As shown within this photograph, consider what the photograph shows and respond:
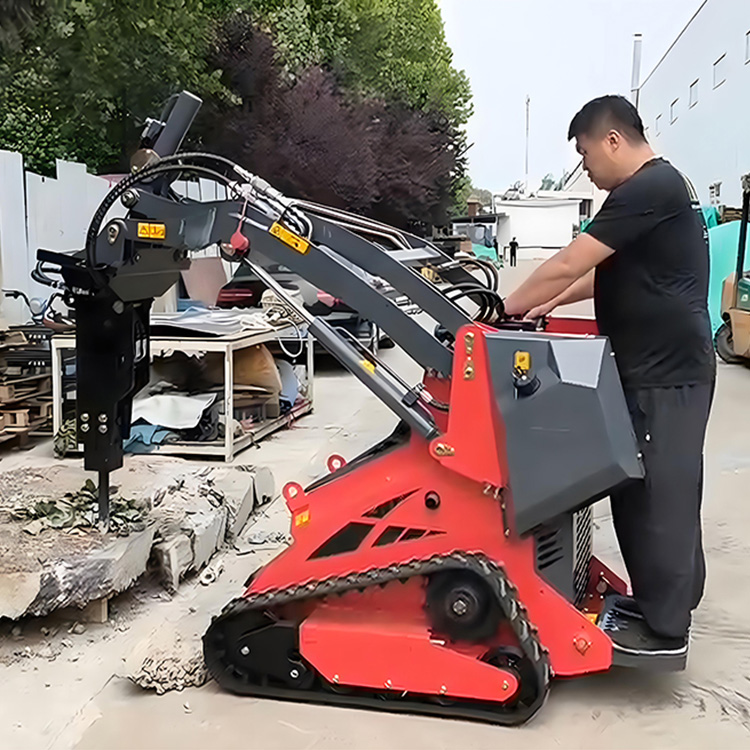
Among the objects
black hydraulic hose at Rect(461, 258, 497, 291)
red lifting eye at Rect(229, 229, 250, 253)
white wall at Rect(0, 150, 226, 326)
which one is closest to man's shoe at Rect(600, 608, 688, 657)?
black hydraulic hose at Rect(461, 258, 497, 291)

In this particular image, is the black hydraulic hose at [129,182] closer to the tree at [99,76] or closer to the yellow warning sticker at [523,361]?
the yellow warning sticker at [523,361]

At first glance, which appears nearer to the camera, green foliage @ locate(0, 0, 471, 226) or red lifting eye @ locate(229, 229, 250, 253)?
red lifting eye @ locate(229, 229, 250, 253)

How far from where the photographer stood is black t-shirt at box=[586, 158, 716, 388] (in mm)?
3324

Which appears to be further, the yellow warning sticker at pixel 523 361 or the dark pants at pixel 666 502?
the dark pants at pixel 666 502

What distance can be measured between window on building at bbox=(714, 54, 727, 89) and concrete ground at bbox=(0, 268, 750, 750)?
87.1 feet

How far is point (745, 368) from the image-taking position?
480 inches

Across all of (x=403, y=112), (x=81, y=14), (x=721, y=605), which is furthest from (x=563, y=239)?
(x=721, y=605)

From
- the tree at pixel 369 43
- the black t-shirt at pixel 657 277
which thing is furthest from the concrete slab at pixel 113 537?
the tree at pixel 369 43

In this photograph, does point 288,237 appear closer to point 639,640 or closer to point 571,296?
point 571,296

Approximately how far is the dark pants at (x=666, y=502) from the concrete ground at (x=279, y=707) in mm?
360

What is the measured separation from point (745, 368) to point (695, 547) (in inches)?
372

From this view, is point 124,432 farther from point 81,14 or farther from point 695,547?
point 81,14

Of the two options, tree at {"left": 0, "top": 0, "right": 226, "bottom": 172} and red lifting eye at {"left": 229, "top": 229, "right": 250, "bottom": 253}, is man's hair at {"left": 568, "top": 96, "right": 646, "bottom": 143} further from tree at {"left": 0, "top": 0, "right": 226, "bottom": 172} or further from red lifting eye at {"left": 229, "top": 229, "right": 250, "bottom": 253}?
tree at {"left": 0, "top": 0, "right": 226, "bottom": 172}

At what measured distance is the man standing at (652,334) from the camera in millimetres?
3338
